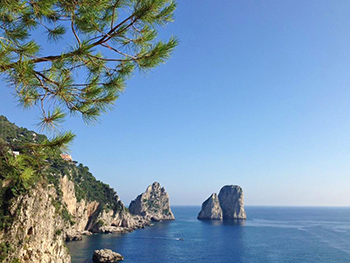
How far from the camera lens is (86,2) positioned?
13.8ft

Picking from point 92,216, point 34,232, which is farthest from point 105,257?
point 92,216

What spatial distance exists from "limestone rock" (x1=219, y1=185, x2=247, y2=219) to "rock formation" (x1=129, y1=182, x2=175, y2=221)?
20569mm

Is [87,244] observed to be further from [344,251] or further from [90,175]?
[344,251]

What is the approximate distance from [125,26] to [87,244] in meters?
46.7

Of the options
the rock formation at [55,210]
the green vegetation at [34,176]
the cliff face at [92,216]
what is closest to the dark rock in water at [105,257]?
the rock formation at [55,210]

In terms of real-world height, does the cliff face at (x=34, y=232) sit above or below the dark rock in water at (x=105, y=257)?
above

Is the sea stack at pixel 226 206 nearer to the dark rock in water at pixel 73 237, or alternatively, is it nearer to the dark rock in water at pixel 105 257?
the dark rock in water at pixel 73 237

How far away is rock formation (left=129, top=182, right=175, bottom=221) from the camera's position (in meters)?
91.2

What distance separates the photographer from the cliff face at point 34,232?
74.1ft

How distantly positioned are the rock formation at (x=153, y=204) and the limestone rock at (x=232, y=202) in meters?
20.6

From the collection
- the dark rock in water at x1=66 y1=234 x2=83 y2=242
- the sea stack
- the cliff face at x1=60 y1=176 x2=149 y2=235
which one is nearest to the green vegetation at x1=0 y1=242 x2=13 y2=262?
the dark rock in water at x1=66 y1=234 x2=83 y2=242

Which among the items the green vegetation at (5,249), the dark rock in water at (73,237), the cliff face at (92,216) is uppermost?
the cliff face at (92,216)

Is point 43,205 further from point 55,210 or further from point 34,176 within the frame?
point 34,176

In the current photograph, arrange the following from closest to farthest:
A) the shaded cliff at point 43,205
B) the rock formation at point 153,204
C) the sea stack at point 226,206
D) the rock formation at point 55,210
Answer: the shaded cliff at point 43,205, the rock formation at point 55,210, the rock formation at point 153,204, the sea stack at point 226,206
